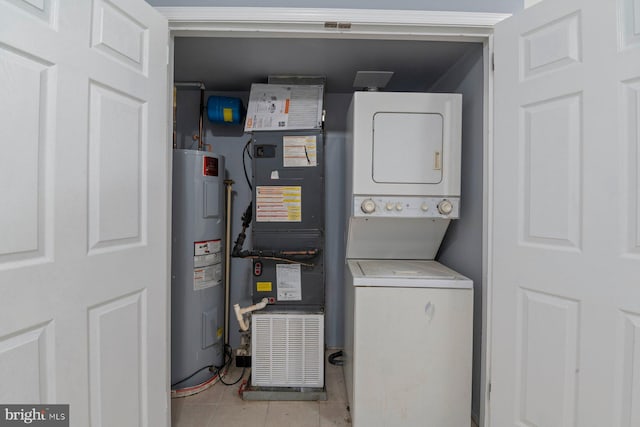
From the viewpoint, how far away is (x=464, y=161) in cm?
183

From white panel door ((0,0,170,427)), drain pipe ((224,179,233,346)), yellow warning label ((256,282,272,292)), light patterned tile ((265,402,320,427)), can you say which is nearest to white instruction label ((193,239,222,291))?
drain pipe ((224,179,233,346))

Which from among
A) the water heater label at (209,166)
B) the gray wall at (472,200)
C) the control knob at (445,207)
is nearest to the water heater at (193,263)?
the water heater label at (209,166)

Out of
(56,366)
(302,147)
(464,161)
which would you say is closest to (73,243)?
(56,366)

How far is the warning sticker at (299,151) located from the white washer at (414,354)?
0.91m

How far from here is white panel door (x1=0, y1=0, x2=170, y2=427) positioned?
32.8 inches

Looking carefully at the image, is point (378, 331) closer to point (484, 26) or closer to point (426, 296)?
point (426, 296)

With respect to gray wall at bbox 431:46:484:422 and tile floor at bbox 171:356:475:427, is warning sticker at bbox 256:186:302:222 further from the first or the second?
tile floor at bbox 171:356:475:427

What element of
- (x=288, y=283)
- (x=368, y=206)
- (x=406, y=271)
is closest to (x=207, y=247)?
(x=288, y=283)

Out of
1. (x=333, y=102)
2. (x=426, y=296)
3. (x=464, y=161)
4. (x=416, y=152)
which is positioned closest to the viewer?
(x=426, y=296)

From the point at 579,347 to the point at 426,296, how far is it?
593mm

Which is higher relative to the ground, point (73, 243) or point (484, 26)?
point (484, 26)

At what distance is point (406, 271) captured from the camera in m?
1.63

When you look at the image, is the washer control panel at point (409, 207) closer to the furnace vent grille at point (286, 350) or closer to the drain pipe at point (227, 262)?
the furnace vent grille at point (286, 350)

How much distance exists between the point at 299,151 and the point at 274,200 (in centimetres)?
36
